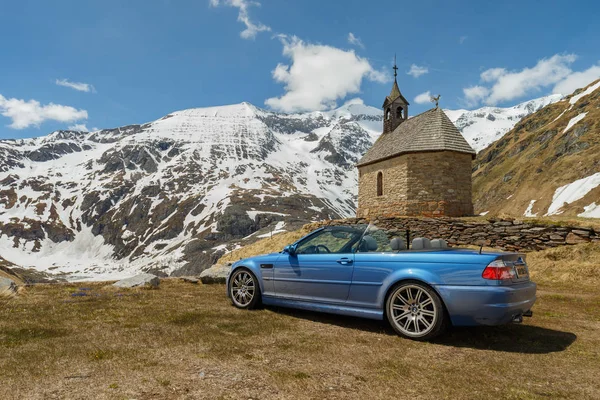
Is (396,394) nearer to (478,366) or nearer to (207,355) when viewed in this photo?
(478,366)

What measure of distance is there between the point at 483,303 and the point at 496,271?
1.63ft

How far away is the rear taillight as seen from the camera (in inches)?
222

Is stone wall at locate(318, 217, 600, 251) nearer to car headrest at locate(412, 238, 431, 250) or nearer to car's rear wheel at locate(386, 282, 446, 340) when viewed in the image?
car headrest at locate(412, 238, 431, 250)

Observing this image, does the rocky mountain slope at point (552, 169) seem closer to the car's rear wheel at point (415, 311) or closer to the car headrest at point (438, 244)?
the car headrest at point (438, 244)

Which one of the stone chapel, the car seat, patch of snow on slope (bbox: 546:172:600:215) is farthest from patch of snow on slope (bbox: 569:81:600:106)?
the car seat

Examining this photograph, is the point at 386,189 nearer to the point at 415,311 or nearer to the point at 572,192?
the point at 415,311

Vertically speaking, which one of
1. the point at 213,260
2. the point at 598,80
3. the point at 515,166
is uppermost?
the point at 598,80

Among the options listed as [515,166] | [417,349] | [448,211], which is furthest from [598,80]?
[417,349]

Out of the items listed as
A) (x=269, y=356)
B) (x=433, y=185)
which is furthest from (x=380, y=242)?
(x=433, y=185)

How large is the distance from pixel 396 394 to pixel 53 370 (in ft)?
12.4

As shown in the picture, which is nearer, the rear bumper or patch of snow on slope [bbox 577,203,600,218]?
the rear bumper

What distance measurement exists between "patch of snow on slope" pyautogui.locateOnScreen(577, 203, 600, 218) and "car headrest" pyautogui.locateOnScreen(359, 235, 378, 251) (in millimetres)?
59235

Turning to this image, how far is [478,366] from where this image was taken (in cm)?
493

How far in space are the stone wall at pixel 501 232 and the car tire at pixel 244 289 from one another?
922 cm
